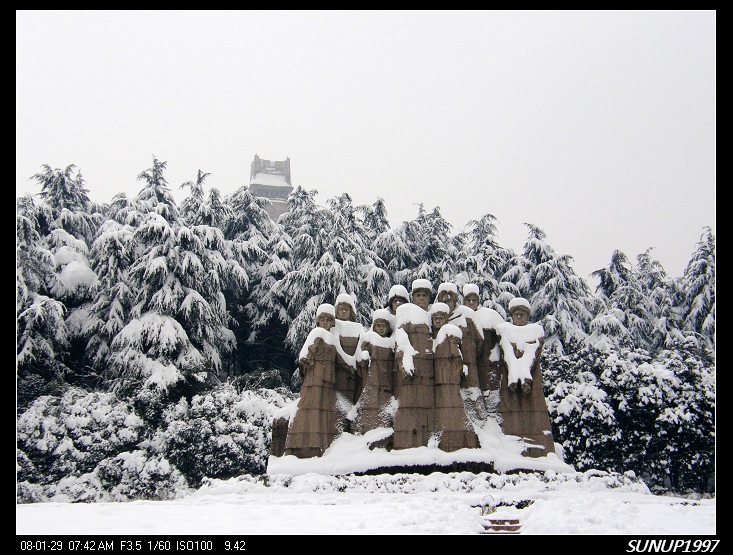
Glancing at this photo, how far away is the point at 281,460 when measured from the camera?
9969 millimetres

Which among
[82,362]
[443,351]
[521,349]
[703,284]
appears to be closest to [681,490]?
[521,349]

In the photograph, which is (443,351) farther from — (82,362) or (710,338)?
(710,338)

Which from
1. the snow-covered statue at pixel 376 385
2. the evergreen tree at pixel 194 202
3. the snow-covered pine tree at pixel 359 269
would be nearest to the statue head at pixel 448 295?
the snow-covered statue at pixel 376 385

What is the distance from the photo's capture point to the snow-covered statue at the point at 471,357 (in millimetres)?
10791

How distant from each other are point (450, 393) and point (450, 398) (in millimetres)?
74

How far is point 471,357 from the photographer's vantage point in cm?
1103

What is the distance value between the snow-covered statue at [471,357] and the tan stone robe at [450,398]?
0.41m

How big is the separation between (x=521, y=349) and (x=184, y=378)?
303 inches

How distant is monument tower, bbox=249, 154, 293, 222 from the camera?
194ft

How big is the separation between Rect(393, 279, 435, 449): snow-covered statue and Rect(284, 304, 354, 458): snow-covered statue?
0.96 m

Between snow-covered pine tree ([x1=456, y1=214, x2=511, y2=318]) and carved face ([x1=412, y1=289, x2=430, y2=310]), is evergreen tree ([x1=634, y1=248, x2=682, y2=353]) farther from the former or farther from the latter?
carved face ([x1=412, y1=289, x2=430, y2=310])

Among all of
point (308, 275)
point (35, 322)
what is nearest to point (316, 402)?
point (35, 322)

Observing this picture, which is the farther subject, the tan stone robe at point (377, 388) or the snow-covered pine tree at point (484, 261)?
the snow-covered pine tree at point (484, 261)

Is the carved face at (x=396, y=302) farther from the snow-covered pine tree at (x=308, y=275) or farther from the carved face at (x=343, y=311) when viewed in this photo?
the snow-covered pine tree at (x=308, y=275)
